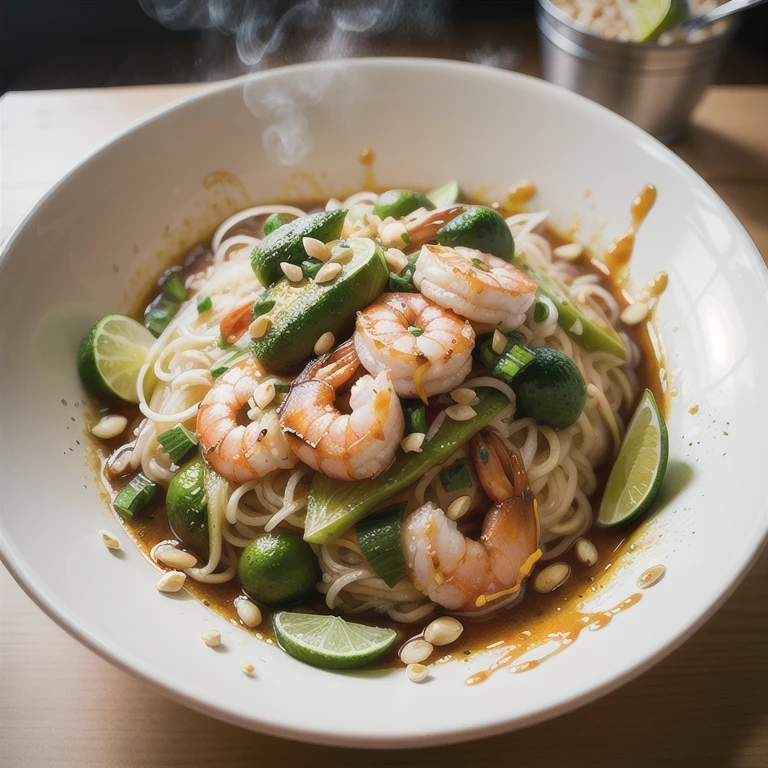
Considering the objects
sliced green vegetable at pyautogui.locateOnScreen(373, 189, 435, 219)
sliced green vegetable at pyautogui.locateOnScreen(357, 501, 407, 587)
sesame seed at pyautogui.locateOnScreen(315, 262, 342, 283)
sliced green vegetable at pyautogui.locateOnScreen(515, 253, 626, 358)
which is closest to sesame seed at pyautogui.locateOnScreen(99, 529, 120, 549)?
sliced green vegetable at pyautogui.locateOnScreen(357, 501, 407, 587)

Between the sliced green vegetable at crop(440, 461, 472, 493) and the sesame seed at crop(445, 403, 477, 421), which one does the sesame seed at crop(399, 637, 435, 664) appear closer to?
the sliced green vegetable at crop(440, 461, 472, 493)

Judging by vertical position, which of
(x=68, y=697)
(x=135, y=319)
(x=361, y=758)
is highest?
(x=135, y=319)

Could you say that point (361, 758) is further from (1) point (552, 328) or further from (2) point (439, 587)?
(1) point (552, 328)

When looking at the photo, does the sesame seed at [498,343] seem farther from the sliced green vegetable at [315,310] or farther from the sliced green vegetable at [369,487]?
the sliced green vegetable at [315,310]

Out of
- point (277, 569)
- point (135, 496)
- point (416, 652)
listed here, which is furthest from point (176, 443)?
point (416, 652)

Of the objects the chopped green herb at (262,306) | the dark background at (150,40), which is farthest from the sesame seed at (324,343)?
the dark background at (150,40)

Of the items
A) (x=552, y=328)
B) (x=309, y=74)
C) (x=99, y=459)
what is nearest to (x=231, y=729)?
(x=99, y=459)
